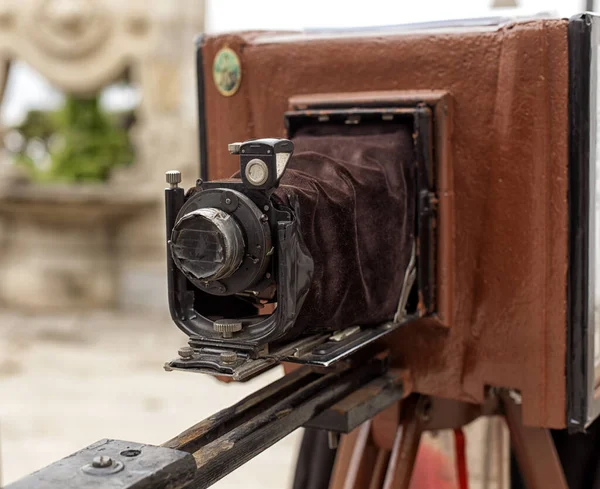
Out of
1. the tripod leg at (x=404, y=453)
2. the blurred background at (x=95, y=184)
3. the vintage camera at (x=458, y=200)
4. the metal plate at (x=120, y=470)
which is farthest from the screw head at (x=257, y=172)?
the blurred background at (x=95, y=184)

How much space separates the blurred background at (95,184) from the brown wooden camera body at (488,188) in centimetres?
310

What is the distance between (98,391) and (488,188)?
11.2 ft

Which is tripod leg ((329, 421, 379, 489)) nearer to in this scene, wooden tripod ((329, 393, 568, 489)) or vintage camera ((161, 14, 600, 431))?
wooden tripod ((329, 393, 568, 489))

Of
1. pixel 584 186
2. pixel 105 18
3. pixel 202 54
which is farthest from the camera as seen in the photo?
pixel 105 18

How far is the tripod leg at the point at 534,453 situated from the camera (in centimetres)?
150

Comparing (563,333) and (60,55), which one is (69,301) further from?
(563,333)

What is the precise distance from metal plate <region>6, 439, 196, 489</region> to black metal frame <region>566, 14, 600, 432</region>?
67 cm

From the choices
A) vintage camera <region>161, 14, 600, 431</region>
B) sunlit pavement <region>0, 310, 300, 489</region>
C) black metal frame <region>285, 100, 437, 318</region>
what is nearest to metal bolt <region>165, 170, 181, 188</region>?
vintage camera <region>161, 14, 600, 431</region>

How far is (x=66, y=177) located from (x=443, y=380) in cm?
480

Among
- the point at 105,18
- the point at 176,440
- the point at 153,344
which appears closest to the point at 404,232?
the point at 176,440

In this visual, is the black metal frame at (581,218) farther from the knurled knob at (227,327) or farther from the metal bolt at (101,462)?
the metal bolt at (101,462)

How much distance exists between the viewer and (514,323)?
1436mm

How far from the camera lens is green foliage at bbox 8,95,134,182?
594 centimetres

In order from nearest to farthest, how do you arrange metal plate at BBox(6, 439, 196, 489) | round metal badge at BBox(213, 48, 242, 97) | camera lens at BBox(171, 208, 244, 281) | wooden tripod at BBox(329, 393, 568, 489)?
metal plate at BBox(6, 439, 196, 489), camera lens at BBox(171, 208, 244, 281), wooden tripod at BBox(329, 393, 568, 489), round metal badge at BBox(213, 48, 242, 97)
